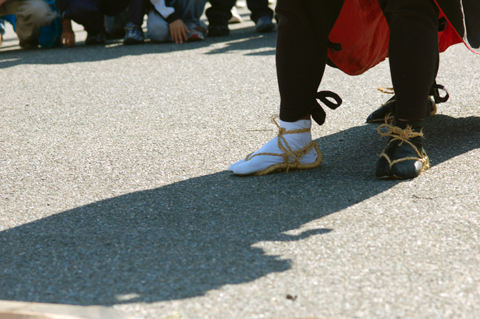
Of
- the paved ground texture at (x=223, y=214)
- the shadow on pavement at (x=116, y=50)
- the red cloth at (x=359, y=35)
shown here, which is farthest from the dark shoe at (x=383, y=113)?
the shadow on pavement at (x=116, y=50)

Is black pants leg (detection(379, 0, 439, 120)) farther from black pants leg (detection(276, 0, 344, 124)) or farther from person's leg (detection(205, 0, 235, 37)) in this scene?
person's leg (detection(205, 0, 235, 37))

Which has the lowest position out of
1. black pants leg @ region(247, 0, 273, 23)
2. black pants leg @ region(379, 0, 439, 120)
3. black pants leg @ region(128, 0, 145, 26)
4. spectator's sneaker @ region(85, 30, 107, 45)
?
spectator's sneaker @ region(85, 30, 107, 45)

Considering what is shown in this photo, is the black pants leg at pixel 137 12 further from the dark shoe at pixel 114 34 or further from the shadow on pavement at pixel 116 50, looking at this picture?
the dark shoe at pixel 114 34

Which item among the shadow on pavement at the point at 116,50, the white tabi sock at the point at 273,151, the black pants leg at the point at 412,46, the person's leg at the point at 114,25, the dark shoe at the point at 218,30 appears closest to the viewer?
the black pants leg at the point at 412,46

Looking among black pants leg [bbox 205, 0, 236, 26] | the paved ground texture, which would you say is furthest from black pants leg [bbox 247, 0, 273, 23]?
the paved ground texture

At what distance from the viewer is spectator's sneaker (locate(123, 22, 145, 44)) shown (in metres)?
4.07

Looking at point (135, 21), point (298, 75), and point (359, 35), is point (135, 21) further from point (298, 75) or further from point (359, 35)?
point (298, 75)

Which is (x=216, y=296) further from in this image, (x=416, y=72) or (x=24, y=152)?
(x=24, y=152)

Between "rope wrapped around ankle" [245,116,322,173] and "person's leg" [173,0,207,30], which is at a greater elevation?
"person's leg" [173,0,207,30]

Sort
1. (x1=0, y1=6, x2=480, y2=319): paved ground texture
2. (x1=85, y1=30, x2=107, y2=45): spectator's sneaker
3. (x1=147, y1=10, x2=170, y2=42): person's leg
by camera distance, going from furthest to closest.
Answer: (x1=85, y1=30, x2=107, y2=45): spectator's sneaker
(x1=147, y1=10, x2=170, y2=42): person's leg
(x1=0, y1=6, x2=480, y2=319): paved ground texture

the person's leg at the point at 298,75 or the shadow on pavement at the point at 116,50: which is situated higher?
the person's leg at the point at 298,75

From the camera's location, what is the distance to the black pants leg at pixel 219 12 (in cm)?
442

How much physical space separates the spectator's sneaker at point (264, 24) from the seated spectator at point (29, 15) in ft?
5.35

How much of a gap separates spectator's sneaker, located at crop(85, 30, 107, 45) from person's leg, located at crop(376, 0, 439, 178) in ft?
10.6
